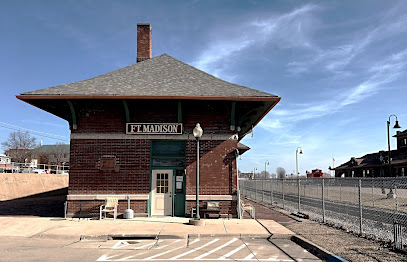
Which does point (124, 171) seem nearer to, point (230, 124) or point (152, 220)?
point (152, 220)

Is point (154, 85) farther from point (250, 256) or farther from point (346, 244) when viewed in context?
point (346, 244)

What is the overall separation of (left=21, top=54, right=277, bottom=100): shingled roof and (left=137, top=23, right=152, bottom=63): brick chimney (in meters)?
1.58

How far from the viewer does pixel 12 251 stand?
8141mm

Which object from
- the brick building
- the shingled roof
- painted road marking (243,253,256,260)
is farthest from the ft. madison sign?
the brick building

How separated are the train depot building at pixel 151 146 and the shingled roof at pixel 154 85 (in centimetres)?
9

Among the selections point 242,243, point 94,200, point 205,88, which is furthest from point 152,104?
point 242,243

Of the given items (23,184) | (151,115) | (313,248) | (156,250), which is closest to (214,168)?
(151,115)

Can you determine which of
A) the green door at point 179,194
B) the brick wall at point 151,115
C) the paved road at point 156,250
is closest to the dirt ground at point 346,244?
the paved road at point 156,250

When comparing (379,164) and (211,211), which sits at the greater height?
(379,164)

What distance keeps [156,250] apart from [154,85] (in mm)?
8078

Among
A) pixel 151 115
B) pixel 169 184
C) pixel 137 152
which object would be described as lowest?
pixel 169 184

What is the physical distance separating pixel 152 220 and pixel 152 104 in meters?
5.07

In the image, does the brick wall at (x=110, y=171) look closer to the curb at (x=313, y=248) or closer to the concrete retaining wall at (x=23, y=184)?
the curb at (x=313, y=248)

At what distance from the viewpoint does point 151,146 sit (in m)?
14.3
